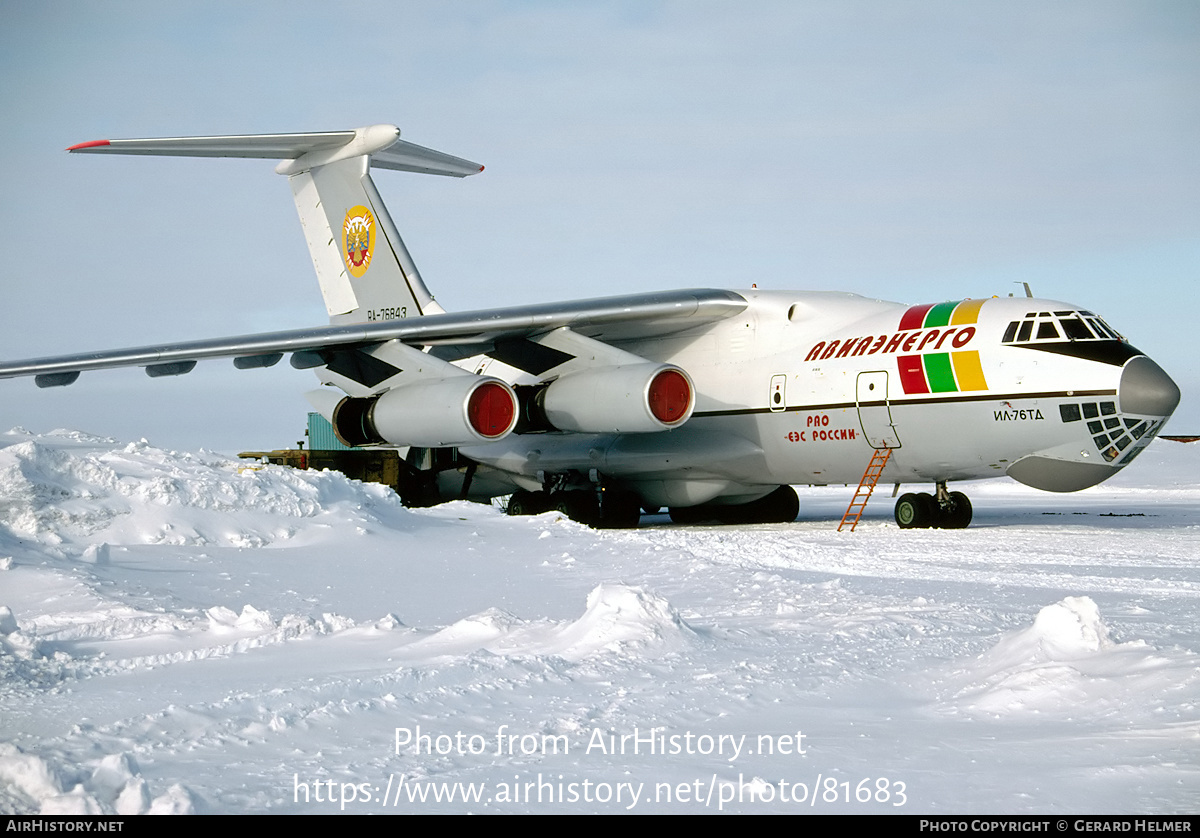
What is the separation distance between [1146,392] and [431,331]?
6540 millimetres

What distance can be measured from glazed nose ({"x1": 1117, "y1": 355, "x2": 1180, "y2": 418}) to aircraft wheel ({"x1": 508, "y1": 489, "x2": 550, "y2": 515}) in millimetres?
6305

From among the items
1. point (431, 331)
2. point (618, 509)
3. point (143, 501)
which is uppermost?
point (431, 331)

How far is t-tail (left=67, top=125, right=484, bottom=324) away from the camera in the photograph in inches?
528

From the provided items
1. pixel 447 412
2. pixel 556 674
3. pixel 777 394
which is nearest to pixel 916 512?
pixel 777 394

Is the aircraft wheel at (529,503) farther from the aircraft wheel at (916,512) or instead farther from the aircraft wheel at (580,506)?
the aircraft wheel at (916,512)

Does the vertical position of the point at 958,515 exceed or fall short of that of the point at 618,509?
it falls short

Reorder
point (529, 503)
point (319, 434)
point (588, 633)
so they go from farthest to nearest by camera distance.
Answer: point (319, 434), point (529, 503), point (588, 633)

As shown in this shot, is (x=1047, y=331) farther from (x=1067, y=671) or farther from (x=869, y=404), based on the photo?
(x=1067, y=671)

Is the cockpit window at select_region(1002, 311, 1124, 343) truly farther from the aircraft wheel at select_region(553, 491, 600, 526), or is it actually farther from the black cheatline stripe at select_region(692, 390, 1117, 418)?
the aircraft wheel at select_region(553, 491, 600, 526)

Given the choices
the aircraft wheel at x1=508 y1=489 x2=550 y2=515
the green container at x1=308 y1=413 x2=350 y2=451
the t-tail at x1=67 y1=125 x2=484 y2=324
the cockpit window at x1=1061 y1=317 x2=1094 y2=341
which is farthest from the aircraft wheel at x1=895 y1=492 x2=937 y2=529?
the green container at x1=308 y1=413 x2=350 y2=451

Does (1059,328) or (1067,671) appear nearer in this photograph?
(1067,671)

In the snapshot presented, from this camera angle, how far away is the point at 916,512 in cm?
1068
